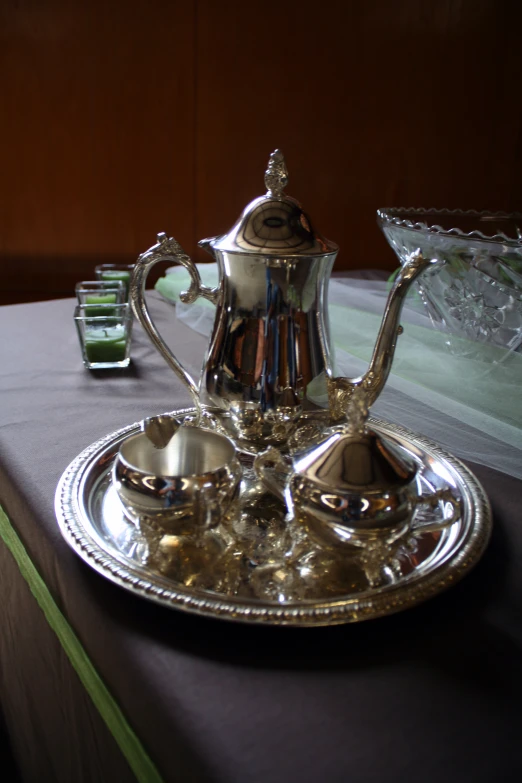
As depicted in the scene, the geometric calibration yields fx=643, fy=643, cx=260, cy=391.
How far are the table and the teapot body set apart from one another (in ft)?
0.51

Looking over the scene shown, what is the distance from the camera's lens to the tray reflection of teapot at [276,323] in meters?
0.46

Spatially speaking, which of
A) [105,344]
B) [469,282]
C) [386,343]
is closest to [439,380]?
[469,282]

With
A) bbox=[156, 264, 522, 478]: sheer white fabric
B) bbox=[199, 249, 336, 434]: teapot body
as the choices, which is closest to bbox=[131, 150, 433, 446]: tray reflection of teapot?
bbox=[199, 249, 336, 434]: teapot body

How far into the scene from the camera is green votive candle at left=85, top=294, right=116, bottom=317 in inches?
30.1

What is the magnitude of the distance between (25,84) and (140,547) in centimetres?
201

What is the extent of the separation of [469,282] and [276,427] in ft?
1.01

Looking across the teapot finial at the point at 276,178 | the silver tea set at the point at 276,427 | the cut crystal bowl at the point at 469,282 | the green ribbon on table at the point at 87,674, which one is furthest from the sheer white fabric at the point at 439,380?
the green ribbon on table at the point at 87,674

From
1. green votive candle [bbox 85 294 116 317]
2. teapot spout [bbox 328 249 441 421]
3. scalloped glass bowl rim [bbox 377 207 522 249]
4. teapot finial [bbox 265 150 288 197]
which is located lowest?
green votive candle [bbox 85 294 116 317]

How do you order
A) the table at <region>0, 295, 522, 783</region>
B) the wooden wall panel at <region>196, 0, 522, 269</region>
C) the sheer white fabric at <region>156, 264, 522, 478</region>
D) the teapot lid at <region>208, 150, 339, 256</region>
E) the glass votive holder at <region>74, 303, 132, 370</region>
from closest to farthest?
the table at <region>0, 295, 522, 783</region> → the teapot lid at <region>208, 150, 339, 256</region> → the sheer white fabric at <region>156, 264, 522, 478</region> → the glass votive holder at <region>74, 303, 132, 370</region> → the wooden wall panel at <region>196, 0, 522, 269</region>

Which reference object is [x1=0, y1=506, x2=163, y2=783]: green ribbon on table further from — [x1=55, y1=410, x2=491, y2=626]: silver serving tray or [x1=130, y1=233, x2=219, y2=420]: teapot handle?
[x1=130, y1=233, x2=219, y2=420]: teapot handle

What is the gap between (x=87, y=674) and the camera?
1.14ft

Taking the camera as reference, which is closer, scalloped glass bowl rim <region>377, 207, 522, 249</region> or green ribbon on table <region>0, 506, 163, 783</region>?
green ribbon on table <region>0, 506, 163, 783</region>

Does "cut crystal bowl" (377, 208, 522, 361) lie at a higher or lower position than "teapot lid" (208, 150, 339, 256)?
lower

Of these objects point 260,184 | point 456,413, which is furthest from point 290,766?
point 260,184
